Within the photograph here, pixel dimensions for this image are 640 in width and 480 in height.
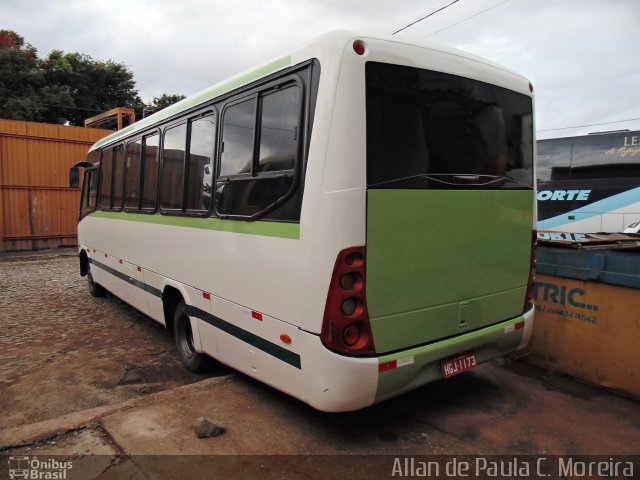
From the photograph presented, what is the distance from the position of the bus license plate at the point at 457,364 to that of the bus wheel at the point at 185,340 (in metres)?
2.50

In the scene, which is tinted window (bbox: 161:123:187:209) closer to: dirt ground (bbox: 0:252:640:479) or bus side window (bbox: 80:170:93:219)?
dirt ground (bbox: 0:252:640:479)

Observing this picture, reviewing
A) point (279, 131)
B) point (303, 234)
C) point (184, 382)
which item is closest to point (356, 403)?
point (303, 234)

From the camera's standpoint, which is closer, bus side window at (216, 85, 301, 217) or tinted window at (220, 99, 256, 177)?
bus side window at (216, 85, 301, 217)

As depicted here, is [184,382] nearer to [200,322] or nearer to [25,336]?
[200,322]

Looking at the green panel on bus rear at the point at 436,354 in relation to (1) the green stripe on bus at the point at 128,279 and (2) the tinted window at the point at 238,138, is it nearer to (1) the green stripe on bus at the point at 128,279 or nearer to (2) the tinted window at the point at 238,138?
(2) the tinted window at the point at 238,138

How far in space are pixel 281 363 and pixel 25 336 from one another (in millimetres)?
4642

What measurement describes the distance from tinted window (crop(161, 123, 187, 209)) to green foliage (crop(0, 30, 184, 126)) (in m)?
24.9

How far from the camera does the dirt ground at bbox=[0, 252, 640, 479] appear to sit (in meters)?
2.97

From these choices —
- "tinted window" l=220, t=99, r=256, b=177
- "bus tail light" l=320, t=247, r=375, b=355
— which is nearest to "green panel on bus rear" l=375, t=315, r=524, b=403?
"bus tail light" l=320, t=247, r=375, b=355

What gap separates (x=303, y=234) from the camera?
114 inches

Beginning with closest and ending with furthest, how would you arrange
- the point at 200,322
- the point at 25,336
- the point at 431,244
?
1. the point at 431,244
2. the point at 200,322
3. the point at 25,336

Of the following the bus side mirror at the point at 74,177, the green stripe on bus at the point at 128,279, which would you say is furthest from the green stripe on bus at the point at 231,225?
the bus side mirror at the point at 74,177

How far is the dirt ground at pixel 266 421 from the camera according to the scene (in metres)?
2.97

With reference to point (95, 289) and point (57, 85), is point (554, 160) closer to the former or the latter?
point (95, 289)
